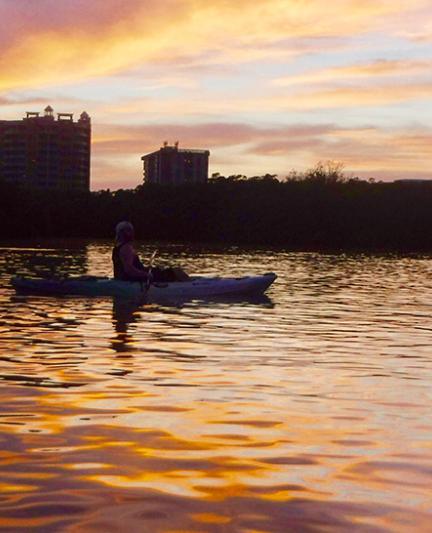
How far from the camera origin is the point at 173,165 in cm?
15762

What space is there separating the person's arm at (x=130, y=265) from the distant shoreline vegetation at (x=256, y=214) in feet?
163

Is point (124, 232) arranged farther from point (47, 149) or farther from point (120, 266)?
point (47, 149)

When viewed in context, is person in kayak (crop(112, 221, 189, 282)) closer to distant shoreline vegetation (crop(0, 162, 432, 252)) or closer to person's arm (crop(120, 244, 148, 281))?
person's arm (crop(120, 244, 148, 281))

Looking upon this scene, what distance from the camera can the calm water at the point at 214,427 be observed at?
15.5ft

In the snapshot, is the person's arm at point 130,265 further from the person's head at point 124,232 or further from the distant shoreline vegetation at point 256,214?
the distant shoreline vegetation at point 256,214

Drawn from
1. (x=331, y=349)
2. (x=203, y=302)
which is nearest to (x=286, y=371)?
(x=331, y=349)

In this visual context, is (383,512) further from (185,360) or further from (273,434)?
(185,360)

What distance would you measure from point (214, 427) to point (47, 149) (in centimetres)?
15365

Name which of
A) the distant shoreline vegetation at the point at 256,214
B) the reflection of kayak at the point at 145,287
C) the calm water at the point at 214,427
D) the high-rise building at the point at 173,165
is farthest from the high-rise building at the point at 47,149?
the calm water at the point at 214,427

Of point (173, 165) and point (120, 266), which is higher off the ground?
point (173, 165)

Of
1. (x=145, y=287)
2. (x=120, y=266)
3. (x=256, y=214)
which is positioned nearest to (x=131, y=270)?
(x=120, y=266)

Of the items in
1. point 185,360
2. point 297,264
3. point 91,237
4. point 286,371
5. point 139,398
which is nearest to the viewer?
point 139,398

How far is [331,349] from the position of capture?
1092 cm

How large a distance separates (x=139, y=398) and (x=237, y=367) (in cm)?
195
